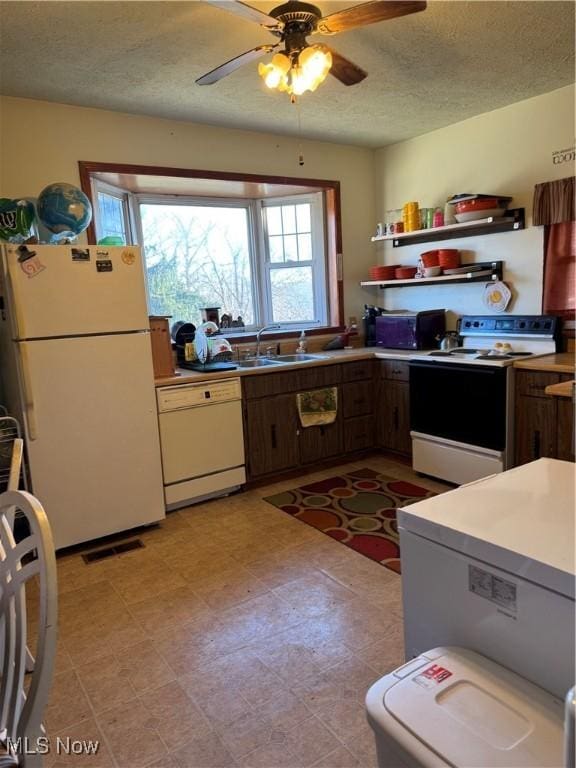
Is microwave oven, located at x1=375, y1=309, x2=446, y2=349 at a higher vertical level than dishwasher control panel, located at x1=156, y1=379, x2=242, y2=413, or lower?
higher

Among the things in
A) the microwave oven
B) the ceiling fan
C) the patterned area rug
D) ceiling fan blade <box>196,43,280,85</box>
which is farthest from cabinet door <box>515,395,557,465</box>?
ceiling fan blade <box>196,43,280,85</box>

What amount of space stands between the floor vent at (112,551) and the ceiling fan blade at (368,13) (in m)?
2.61

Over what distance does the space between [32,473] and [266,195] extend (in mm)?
2828

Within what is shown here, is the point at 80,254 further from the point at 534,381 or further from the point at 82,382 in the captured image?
the point at 534,381

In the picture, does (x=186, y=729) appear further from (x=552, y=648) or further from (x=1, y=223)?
(x=1, y=223)

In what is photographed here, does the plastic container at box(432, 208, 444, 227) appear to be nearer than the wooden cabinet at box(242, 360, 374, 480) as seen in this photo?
No

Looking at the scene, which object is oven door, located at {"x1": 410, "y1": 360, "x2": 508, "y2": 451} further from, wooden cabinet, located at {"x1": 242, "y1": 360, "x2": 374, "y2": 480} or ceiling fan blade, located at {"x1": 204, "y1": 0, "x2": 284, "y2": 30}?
ceiling fan blade, located at {"x1": 204, "y1": 0, "x2": 284, "y2": 30}

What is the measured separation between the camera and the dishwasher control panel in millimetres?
3121

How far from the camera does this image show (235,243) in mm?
4246

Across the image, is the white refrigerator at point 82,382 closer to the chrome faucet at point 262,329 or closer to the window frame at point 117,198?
the window frame at point 117,198

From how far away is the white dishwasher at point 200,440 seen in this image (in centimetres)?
316

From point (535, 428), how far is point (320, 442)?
1.47 metres

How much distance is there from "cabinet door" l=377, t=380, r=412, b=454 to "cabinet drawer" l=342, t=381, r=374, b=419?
0.28ft

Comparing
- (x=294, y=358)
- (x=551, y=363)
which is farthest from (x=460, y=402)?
(x=294, y=358)
